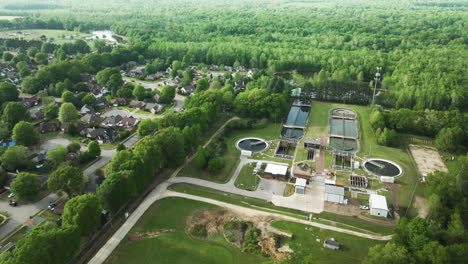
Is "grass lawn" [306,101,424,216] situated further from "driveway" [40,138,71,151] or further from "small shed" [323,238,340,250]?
"driveway" [40,138,71,151]

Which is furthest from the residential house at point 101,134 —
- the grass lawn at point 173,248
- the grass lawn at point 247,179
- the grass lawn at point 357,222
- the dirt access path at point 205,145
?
the grass lawn at point 357,222

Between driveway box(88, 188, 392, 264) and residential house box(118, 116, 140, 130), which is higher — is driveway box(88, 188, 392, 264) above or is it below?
below

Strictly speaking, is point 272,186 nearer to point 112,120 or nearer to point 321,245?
point 321,245

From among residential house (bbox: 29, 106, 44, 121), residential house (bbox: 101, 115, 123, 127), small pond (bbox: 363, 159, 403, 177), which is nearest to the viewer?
small pond (bbox: 363, 159, 403, 177)

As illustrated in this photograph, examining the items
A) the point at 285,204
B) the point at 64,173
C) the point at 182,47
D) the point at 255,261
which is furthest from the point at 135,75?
the point at 255,261

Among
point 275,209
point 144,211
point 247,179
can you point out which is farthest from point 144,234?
point 247,179

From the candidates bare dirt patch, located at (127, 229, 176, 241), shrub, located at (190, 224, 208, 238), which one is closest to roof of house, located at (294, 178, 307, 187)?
shrub, located at (190, 224, 208, 238)

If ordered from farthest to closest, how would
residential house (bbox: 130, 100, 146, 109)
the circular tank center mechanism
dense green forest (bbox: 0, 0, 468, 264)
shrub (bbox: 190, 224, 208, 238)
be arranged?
residential house (bbox: 130, 100, 146, 109) < the circular tank center mechanism < shrub (bbox: 190, 224, 208, 238) < dense green forest (bbox: 0, 0, 468, 264)
